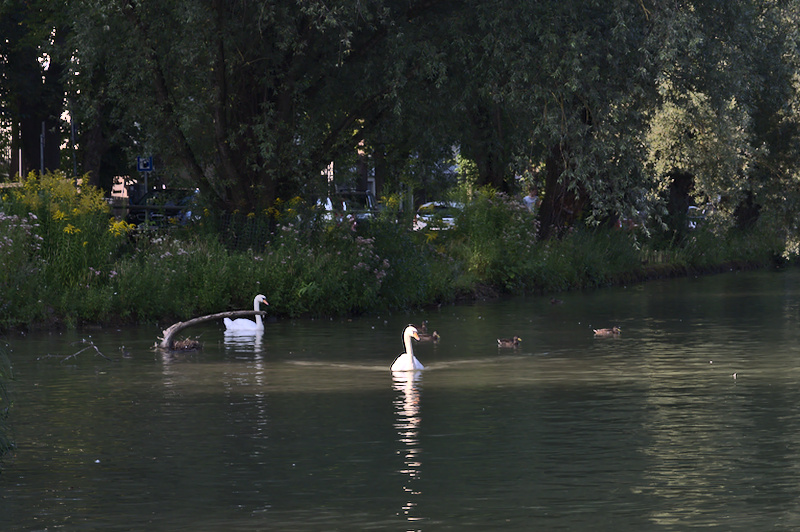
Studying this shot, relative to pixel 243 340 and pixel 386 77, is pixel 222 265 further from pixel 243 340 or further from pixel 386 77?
pixel 386 77

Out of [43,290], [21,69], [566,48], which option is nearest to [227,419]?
[43,290]

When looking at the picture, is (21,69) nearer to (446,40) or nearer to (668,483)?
(446,40)

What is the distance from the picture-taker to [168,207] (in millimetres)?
31656

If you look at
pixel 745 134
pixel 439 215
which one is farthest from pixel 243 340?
pixel 745 134

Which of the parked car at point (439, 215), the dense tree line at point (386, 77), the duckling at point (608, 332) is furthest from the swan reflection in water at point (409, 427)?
the parked car at point (439, 215)

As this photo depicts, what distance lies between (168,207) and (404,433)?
19.1 metres

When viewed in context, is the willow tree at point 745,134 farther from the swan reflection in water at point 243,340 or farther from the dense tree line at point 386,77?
the swan reflection in water at point 243,340

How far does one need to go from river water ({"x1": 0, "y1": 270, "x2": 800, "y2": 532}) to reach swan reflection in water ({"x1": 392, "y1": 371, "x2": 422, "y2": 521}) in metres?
0.04

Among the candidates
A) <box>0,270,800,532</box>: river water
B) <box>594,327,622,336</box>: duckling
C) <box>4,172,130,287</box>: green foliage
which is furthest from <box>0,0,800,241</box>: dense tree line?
<box>0,270,800,532</box>: river water

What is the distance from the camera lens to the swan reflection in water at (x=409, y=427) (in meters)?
10.8

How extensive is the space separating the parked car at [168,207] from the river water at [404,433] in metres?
6.95

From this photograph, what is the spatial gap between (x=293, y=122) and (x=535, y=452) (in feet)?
57.3

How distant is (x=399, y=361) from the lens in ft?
61.4

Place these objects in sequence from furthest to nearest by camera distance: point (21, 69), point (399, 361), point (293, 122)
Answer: point (21, 69) → point (293, 122) → point (399, 361)
